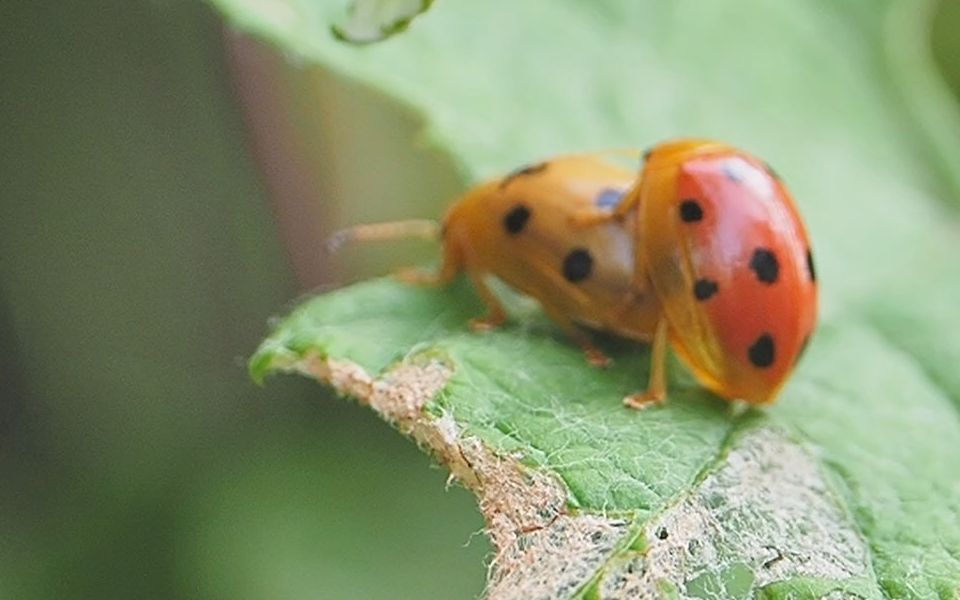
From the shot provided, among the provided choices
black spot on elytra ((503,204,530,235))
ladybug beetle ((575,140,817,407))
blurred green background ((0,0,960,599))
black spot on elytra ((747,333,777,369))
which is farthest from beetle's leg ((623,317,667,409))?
blurred green background ((0,0,960,599))

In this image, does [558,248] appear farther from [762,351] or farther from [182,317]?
[182,317]

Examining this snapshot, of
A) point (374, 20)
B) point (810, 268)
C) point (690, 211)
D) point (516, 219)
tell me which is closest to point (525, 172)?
point (516, 219)

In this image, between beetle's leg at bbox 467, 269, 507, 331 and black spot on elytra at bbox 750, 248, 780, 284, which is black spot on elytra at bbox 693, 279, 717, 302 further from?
beetle's leg at bbox 467, 269, 507, 331

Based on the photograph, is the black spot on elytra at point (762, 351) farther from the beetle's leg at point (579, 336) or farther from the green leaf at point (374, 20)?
the green leaf at point (374, 20)

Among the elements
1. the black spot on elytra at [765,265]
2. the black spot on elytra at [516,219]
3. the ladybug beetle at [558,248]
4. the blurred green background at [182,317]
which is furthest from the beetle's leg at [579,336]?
the blurred green background at [182,317]

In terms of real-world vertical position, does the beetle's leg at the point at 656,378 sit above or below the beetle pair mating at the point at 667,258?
below
